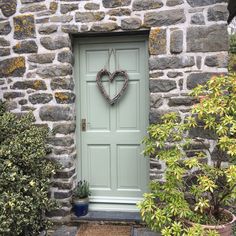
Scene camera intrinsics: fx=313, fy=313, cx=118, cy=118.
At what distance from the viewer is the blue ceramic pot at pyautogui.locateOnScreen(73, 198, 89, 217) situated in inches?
140

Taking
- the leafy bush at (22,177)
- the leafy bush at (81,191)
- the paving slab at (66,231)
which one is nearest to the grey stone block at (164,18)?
the leafy bush at (22,177)

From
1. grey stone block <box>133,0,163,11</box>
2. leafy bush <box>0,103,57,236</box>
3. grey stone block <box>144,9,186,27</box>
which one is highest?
grey stone block <box>133,0,163,11</box>

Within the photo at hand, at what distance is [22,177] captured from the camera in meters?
2.85

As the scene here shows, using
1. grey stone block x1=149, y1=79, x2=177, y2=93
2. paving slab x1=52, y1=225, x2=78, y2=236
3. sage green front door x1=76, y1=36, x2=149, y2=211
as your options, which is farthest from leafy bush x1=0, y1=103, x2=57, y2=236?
grey stone block x1=149, y1=79, x2=177, y2=93

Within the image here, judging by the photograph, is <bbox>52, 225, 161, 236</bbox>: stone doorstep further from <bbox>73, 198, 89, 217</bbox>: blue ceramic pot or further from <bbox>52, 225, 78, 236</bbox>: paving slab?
<bbox>73, 198, 89, 217</bbox>: blue ceramic pot

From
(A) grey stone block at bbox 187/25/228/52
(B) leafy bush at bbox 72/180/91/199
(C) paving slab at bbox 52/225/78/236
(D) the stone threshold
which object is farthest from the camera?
(B) leafy bush at bbox 72/180/91/199

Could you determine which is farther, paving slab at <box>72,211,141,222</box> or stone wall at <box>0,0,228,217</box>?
paving slab at <box>72,211,141,222</box>

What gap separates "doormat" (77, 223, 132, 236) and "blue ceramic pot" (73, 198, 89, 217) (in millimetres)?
150

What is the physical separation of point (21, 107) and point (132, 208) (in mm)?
1756

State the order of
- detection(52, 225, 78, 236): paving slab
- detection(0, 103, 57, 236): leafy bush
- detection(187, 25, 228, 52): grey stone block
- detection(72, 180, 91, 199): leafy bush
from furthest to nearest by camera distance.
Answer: detection(72, 180, 91, 199): leafy bush → detection(52, 225, 78, 236): paving slab → detection(187, 25, 228, 52): grey stone block → detection(0, 103, 57, 236): leafy bush

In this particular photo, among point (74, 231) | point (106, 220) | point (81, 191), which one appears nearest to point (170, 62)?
point (81, 191)

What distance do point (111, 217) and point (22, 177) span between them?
1.22 m

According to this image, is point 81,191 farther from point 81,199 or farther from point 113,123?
point 113,123

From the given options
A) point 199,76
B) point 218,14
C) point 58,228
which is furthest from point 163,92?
point 58,228
